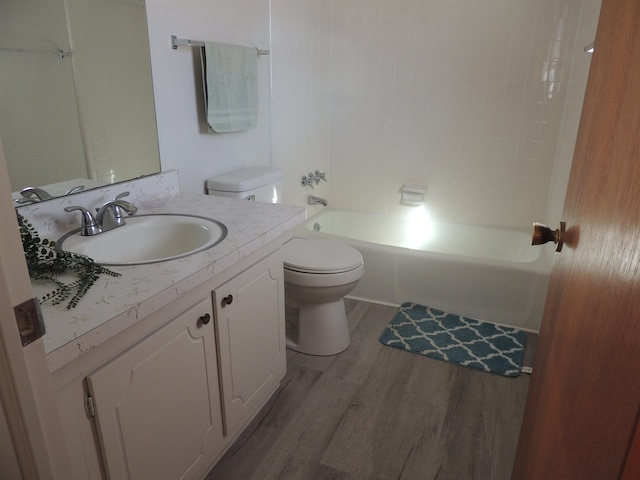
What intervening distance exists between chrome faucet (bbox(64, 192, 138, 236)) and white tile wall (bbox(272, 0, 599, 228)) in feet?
4.61

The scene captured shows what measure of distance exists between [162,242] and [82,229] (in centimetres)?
27

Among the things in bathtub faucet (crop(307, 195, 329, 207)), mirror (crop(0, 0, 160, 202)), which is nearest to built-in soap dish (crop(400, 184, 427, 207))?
bathtub faucet (crop(307, 195, 329, 207))

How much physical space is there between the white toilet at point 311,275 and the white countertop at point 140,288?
0.47 m

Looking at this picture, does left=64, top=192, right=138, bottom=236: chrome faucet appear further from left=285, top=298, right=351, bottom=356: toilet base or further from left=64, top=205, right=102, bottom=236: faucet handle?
left=285, top=298, right=351, bottom=356: toilet base

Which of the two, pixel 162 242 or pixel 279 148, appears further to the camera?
pixel 279 148

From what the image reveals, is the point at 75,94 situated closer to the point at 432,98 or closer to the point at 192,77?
the point at 192,77

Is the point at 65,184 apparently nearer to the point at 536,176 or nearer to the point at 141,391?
the point at 141,391

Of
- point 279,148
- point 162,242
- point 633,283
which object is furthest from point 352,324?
point 633,283

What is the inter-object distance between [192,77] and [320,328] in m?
1.36

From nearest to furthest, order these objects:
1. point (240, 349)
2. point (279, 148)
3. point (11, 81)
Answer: point (11, 81), point (240, 349), point (279, 148)

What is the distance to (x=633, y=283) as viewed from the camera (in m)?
0.51

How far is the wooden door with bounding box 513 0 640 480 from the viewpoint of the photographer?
519 millimetres

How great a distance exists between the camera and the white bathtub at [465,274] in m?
2.60

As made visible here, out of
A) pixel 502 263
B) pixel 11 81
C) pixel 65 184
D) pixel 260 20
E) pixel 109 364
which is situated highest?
pixel 260 20
